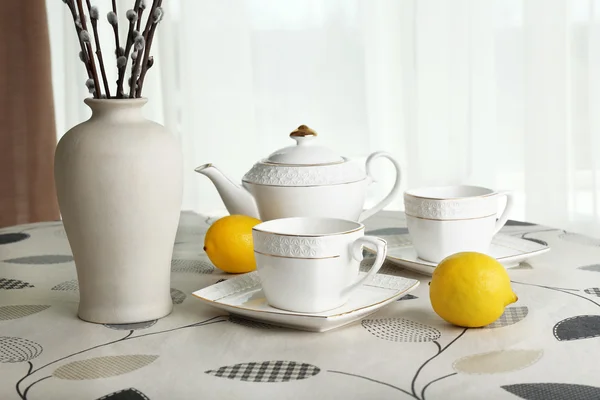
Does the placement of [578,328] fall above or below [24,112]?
below

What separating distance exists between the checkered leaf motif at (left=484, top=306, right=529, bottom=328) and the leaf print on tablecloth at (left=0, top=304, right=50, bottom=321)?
21.4 inches

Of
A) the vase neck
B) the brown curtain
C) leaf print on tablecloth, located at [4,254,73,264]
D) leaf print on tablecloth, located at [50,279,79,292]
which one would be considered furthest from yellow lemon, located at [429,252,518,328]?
the brown curtain

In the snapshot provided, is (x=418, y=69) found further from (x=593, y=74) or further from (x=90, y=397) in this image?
(x=90, y=397)

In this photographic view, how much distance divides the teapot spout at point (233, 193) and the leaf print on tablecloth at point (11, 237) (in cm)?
42

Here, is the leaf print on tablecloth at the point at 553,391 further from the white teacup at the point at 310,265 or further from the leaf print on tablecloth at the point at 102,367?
the leaf print on tablecloth at the point at 102,367

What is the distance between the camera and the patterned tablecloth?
→ 658 millimetres

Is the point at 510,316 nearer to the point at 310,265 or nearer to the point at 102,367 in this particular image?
the point at 310,265

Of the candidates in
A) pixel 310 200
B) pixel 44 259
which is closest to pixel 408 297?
pixel 310 200

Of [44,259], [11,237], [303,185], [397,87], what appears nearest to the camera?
[303,185]

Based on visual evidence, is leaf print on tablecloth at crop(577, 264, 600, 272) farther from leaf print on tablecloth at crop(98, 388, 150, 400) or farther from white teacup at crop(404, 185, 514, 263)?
leaf print on tablecloth at crop(98, 388, 150, 400)

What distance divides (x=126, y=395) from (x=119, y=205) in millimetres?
261

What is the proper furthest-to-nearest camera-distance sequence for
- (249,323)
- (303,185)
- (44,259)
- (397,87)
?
(397,87), (44,259), (303,185), (249,323)

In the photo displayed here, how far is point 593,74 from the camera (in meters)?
2.94

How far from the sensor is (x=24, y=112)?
2.81 meters
